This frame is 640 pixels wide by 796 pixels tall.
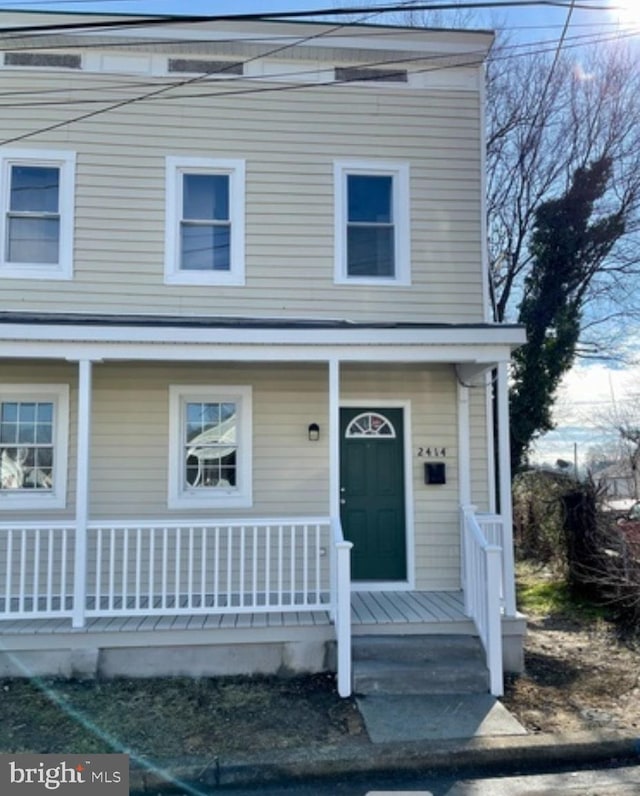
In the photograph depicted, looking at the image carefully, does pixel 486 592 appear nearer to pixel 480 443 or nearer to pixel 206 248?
pixel 480 443

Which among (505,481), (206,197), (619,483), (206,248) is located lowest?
(619,483)

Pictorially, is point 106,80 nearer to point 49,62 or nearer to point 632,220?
point 49,62

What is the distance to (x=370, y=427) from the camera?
7.06 m

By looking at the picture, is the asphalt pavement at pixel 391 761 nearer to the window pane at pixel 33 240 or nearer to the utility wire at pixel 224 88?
the window pane at pixel 33 240

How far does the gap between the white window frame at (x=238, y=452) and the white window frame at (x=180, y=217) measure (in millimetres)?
1280

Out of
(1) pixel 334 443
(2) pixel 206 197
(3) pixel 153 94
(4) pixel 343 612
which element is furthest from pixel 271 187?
(4) pixel 343 612

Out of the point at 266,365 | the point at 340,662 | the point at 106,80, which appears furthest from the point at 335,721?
the point at 106,80

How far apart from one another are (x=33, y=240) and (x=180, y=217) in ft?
5.69

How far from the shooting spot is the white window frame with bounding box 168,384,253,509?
6695 millimetres

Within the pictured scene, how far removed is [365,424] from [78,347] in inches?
130

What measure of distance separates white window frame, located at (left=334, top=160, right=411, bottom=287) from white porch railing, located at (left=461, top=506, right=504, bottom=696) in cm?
299

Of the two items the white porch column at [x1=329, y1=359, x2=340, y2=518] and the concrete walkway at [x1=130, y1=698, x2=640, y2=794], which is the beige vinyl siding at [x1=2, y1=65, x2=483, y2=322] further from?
the concrete walkway at [x1=130, y1=698, x2=640, y2=794]

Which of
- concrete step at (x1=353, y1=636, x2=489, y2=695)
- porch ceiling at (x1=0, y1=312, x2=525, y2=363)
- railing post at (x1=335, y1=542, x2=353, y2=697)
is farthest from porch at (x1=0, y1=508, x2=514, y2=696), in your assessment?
porch ceiling at (x1=0, y1=312, x2=525, y2=363)

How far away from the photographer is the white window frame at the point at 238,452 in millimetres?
6695
